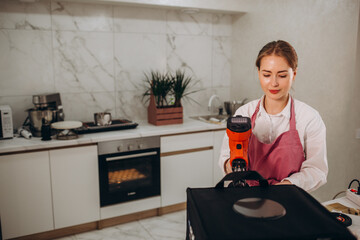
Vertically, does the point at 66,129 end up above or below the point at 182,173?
above

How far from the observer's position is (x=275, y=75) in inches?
51.4

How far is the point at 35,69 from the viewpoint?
3.01m

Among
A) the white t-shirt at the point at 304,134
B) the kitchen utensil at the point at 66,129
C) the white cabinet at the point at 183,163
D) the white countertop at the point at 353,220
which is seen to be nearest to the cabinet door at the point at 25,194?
the kitchen utensil at the point at 66,129

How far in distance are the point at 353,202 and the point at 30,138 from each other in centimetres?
243

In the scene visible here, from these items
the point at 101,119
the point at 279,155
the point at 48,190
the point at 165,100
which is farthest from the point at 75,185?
the point at 279,155

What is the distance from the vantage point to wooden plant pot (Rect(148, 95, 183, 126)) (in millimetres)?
3244

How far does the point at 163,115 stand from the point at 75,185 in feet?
3.61

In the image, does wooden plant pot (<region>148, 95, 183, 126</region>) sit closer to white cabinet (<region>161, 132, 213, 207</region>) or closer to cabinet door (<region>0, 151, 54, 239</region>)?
white cabinet (<region>161, 132, 213, 207</region>)

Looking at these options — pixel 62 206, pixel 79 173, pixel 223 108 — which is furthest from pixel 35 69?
pixel 223 108

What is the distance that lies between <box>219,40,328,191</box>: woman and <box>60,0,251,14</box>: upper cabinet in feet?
6.72

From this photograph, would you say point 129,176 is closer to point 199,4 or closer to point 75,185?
point 75,185

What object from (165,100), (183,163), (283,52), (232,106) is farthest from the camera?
(232,106)

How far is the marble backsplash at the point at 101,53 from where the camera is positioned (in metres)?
2.94

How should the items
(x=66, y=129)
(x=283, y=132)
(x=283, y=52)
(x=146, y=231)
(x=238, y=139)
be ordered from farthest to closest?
(x=146, y=231), (x=66, y=129), (x=283, y=132), (x=283, y=52), (x=238, y=139)
